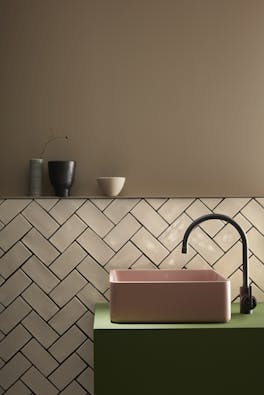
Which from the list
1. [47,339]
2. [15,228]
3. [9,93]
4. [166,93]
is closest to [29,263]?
[15,228]

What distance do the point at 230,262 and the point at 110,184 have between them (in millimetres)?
667

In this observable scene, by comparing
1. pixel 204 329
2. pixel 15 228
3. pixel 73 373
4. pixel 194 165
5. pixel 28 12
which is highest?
pixel 28 12

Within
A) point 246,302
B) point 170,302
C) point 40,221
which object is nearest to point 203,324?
point 170,302

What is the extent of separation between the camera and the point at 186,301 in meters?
2.47

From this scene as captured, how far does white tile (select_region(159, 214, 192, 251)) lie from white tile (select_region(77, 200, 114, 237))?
10.0 inches

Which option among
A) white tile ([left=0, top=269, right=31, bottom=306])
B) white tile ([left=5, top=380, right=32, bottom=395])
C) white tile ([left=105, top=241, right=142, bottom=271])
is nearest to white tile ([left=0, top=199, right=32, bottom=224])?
white tile ([left=0, top=269, right=31, bottom=306])

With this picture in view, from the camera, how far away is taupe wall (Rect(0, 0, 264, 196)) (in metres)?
3.05

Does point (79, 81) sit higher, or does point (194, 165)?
point (79, 81)

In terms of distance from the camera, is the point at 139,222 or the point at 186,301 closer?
the point at 186,301

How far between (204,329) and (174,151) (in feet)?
3.29

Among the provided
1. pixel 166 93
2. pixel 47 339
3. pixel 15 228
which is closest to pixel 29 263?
pixel 15 228

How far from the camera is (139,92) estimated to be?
3.07 metres

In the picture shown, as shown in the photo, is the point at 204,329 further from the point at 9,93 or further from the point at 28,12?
the point at 28,12

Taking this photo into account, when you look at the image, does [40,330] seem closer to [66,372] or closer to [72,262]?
[66,372]
